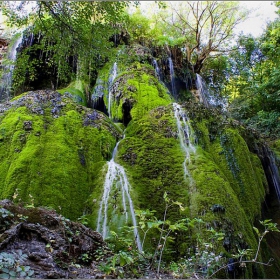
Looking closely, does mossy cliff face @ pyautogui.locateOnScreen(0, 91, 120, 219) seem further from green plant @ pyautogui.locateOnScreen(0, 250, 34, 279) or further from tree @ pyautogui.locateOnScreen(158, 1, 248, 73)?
tree @ pyautogui.locateOnScreen(158, 1, 248, 73)

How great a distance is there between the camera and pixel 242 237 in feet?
15.6

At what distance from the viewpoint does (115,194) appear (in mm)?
5312

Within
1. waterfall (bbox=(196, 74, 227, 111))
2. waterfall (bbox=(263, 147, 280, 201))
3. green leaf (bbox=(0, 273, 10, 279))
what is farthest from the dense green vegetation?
waterfall (bbox=(196, 74, 227, 111))

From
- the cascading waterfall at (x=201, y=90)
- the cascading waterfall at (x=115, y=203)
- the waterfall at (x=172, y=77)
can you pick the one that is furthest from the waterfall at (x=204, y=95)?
the cascading waterfall at (x=115, y=203)

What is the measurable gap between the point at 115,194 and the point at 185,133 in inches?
102

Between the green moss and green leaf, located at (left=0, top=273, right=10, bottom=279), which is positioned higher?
the green moss

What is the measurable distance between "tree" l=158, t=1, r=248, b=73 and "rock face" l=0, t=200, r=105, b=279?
47.6ft

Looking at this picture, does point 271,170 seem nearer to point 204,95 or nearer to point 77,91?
point 204,95

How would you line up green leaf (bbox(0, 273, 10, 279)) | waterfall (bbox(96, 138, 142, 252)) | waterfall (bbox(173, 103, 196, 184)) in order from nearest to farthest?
green leaf (bbox(0, 273, 10, 279)) → waterfall (bbox(96, 138, 142, 252)) → waterfall (bbox(173, 103, 196, 184))

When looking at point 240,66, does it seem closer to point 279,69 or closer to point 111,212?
point 279,69

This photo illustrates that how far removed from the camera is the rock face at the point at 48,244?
7.70 feet

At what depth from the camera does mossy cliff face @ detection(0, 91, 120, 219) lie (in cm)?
500

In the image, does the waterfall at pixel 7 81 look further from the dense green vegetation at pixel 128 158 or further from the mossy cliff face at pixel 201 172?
the mossy cliff face at pixel 201 172

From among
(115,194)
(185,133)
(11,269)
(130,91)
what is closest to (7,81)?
(130,91)
